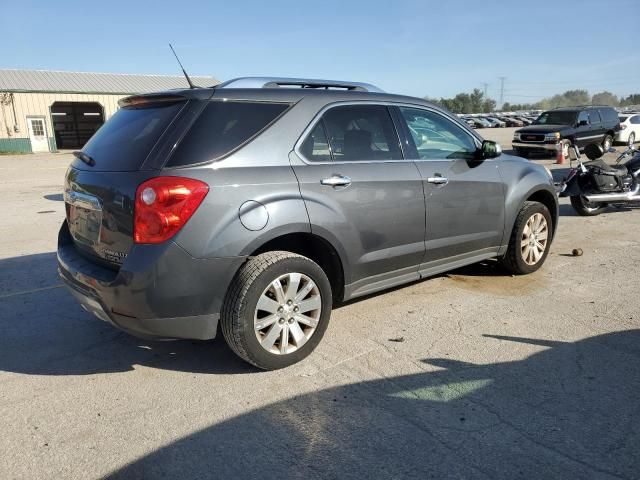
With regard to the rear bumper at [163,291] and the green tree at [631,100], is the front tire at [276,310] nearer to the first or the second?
the rear bumper at [163,291]

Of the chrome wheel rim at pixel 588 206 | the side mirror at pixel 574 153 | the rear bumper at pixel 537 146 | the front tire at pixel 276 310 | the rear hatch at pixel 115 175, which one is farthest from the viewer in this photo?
the rear bumper at pixel 537 146

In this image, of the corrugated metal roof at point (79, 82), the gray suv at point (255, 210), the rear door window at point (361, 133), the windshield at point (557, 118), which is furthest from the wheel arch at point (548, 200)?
the corrugated metal roof at point (79, 82)

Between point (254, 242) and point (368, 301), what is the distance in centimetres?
185

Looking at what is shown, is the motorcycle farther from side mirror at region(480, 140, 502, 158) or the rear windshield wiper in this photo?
the rear windshield wiper

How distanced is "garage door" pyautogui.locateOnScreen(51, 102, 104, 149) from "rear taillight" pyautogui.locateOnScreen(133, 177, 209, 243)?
138 ft

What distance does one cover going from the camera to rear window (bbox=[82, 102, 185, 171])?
11.0 ft

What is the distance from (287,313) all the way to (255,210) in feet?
2.43

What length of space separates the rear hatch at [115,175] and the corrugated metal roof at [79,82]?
32.0m

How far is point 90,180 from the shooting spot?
11.5ft

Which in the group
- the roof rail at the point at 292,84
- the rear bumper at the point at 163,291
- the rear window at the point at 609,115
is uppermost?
the rear window at the point at 609,115

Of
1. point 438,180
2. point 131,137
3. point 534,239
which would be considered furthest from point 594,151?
point 131,137

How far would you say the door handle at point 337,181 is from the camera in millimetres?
3728

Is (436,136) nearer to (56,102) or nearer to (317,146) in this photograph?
(317,146)

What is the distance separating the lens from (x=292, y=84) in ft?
13.0
